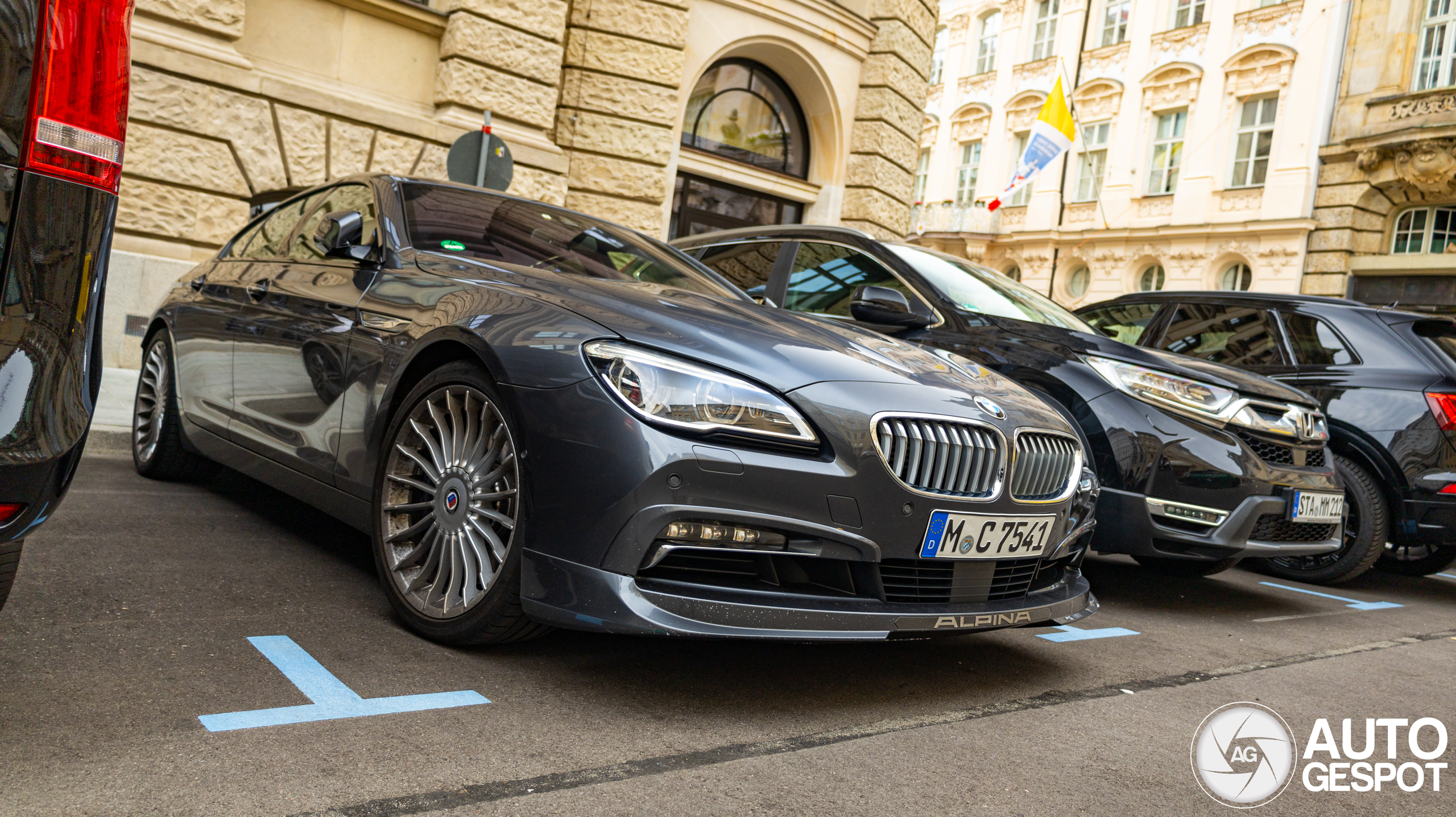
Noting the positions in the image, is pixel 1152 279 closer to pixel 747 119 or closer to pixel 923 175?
pixel 923 175

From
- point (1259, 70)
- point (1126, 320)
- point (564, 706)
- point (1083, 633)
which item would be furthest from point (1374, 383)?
point (1259, 70)

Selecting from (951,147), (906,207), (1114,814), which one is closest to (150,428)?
(1114,814)

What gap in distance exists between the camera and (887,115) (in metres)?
14.8

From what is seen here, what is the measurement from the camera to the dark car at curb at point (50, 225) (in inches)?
66.9

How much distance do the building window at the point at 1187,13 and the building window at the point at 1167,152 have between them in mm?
2246

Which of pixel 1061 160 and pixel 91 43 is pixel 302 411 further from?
pixel 1061 160

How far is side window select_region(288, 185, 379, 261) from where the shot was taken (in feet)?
12.7

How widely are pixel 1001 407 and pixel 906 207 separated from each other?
13417 mm

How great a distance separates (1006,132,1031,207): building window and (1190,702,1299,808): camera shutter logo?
98.9 ft

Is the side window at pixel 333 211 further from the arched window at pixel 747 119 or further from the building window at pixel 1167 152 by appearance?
the building window at pixel 1167 152

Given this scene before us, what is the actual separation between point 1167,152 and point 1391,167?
6.33m

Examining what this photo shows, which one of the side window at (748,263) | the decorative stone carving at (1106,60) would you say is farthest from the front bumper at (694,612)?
the decorative stone carving at (1106,60)

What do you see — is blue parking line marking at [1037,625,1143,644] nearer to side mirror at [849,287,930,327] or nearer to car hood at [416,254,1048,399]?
car hood at [416,254,1048,399]

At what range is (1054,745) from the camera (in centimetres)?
267
